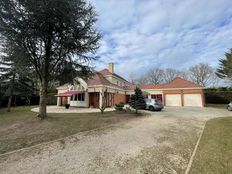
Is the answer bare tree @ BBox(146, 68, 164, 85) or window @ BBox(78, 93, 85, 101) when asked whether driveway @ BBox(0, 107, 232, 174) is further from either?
bare tree @ BBox(146, 68, 164, 85)

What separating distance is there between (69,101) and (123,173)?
1064 inches

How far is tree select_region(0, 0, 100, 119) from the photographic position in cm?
1145

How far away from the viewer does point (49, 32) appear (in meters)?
13.0

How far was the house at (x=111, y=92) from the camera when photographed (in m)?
27.5

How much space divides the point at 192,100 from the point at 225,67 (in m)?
10.3

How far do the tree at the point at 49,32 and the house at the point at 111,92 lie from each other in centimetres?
882

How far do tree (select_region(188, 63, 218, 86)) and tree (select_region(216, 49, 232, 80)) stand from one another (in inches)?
429

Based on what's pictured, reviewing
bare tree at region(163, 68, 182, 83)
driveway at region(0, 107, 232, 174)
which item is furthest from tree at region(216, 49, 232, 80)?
driveway at region(0, 107, 232, 174)

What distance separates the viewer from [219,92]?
121 feet

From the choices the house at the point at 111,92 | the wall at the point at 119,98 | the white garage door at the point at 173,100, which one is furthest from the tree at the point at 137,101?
the white garage door at the point at 173,100

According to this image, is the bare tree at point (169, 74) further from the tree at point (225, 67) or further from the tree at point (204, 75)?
the tree at point (225, 67)

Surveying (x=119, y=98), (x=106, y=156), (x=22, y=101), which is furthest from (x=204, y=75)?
(x=106, y=156)

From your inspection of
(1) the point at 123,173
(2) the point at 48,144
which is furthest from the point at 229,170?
(2) the point at 48,144

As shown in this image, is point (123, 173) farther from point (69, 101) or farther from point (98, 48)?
point (69, 101)
